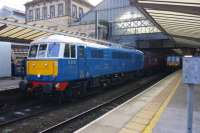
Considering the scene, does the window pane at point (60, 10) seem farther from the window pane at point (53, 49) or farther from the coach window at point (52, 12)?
the window pane at point (53, 49)

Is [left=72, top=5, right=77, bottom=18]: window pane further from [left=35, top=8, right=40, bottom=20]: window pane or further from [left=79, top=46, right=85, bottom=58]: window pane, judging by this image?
[left=79, top=46, right=85, bottom=58]: window pane

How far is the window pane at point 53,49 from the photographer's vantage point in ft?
41.7

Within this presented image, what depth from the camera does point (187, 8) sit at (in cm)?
1020

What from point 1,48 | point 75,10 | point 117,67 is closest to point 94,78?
point 117,67

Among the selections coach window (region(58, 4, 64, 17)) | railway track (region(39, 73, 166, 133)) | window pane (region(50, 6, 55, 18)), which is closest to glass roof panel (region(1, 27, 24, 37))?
railway track (region(39, 73, 166, 133))

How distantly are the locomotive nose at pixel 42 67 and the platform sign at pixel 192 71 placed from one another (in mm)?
8267

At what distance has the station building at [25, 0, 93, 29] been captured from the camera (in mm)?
62781

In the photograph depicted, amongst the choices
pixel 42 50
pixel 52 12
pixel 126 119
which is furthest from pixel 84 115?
pixel 52 12

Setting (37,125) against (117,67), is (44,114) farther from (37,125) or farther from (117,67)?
(117,67)

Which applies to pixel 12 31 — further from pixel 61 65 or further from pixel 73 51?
pixel 61 65

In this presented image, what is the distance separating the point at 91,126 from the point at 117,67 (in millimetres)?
11958

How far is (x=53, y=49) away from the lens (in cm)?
1283

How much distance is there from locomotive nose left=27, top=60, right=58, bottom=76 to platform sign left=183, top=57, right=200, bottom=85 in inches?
325

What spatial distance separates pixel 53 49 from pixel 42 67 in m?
0.95
